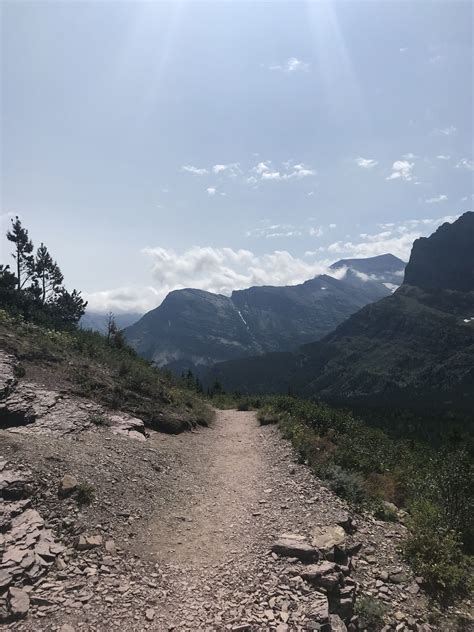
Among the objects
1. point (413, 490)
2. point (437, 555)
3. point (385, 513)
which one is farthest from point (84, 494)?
point (413, 490)

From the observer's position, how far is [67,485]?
483 inches

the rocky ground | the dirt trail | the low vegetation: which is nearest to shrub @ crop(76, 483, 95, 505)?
the rocky ground

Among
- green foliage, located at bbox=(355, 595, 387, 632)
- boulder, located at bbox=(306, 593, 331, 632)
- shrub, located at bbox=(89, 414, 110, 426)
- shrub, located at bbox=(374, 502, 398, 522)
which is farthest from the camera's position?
shrub, located at bbox=(89, 414, 110, 426)

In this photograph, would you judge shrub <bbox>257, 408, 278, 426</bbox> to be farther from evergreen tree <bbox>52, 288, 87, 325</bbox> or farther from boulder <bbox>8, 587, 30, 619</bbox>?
evergreen tree <bbox>52, 288, 87, 325</bbox>

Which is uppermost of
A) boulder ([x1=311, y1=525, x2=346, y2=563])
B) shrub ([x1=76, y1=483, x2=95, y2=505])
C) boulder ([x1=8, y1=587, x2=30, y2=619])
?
shrub ([x1=76, y1=483, x2=95, y2=505])

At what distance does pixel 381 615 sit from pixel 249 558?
3.53m

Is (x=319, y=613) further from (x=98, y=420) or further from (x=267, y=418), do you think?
(x=267, y=418)

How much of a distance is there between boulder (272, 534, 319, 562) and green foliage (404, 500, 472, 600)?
125 inches

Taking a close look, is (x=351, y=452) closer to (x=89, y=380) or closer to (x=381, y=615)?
(x=381, y=615)

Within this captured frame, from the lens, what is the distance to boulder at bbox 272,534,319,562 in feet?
35.6

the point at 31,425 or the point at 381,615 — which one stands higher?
the point at 31,425

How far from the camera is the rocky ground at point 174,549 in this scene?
878cm

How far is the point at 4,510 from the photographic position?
35.2 ft

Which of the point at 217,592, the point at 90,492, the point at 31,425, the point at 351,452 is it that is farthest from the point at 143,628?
the point at 351,452
